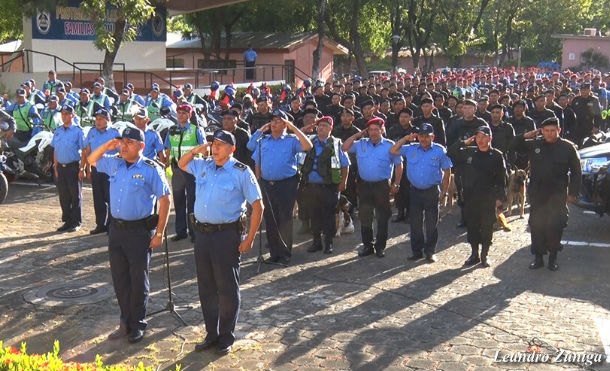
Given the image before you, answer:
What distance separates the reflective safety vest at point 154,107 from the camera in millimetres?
16109

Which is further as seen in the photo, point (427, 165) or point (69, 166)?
point (69, 166)

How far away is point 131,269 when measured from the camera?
6293mm

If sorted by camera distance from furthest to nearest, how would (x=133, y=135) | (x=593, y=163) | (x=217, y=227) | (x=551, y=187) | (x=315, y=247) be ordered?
1. (x=593, y=163)
2. (x=315, y=247)
3. (x=551, y=187)
4. (x=133, y=135)
5. (x=217, y=227)

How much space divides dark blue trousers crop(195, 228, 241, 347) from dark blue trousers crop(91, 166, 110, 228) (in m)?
4.57

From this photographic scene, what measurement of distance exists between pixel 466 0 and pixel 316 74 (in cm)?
1412

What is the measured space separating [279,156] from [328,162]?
0.68 metres

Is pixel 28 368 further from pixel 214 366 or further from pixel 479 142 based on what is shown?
pixel 479 142

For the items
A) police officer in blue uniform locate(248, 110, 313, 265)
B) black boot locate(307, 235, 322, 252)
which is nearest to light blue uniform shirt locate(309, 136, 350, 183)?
police officer in blue uniform locate(248, 110, 313, 265)

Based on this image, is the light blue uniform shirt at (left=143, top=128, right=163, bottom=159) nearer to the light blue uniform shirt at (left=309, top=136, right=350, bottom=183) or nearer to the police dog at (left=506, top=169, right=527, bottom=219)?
the light blue uniform shirt at (left=309, top=136, right=350, bottom=183)

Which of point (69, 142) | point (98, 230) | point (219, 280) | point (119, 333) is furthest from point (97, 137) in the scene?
point (219, 280)

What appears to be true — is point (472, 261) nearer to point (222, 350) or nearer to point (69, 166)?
point (222, 350)

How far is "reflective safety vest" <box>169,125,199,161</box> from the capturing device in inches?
386

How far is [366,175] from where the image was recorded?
9383 mm

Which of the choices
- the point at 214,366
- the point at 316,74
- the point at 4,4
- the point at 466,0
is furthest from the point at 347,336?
the point at 466,0
